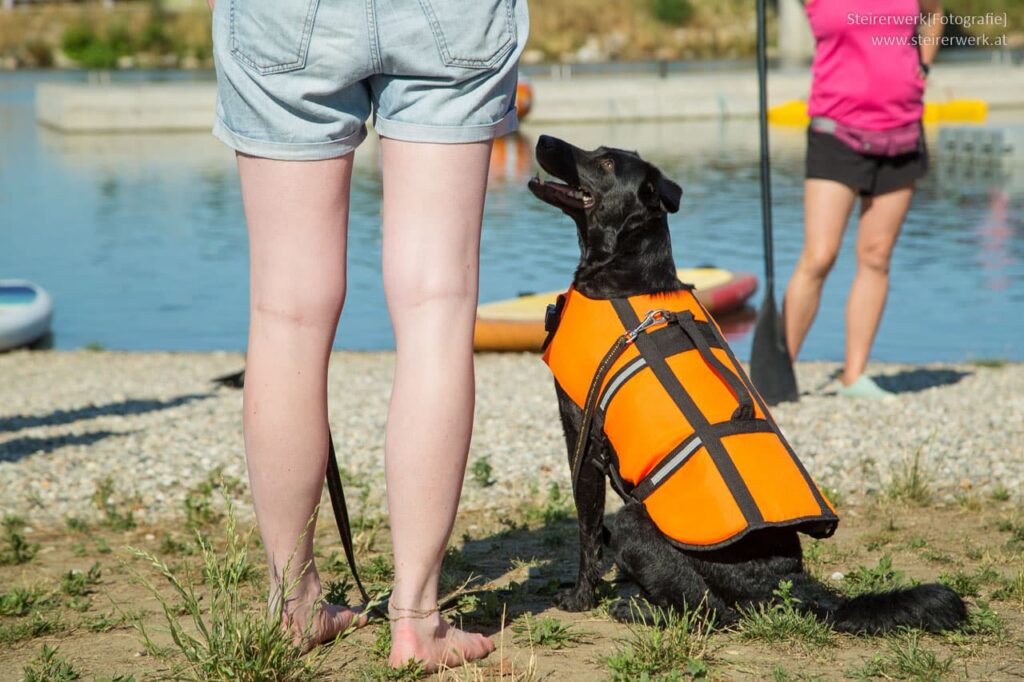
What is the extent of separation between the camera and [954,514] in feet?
15.1

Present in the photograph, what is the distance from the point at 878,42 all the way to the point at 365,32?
422 centimetres

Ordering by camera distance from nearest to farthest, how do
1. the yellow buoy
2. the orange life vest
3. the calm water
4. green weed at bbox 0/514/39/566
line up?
the orange life vest, green weed at bbox 0/514/39/566, the calm water, the yellow buoy

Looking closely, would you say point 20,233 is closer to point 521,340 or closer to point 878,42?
point 521,340

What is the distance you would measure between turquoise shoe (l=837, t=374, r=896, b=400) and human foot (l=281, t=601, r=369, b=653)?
4.14m

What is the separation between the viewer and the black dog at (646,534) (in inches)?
124

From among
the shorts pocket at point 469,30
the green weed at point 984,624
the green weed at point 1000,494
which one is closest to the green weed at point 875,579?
the green weed at point 984,624

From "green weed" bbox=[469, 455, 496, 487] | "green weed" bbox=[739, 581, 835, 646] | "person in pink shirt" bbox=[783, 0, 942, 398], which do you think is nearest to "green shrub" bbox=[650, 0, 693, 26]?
"person in pink shirt" bbox=[783, 0, 942, 398]

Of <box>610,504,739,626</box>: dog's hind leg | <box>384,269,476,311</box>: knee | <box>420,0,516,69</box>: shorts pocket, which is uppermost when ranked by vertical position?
<box>420,0,516,69</box>: shorts pocket

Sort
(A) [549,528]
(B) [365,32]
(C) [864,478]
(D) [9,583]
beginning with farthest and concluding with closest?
(C) [864,478] → (A) [549,528] → (D) [9,583] → (B) [365,32]

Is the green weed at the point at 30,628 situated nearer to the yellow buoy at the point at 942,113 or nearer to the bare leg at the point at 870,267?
the bare leg at the point at 870,267

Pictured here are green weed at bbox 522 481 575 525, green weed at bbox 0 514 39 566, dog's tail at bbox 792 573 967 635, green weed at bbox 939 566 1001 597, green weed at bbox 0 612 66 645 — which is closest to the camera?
dog's tail at bbox 792 573 967 635

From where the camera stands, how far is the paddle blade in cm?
655

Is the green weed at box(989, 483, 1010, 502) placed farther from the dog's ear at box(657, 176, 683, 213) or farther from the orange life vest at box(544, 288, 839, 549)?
the dog's ear at box(657, 176, 683, 213)

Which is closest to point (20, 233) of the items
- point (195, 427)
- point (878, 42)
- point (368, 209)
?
point (368, 209)
